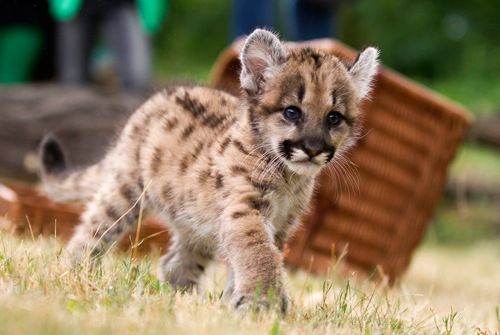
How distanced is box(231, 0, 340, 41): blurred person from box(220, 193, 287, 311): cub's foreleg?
400cm

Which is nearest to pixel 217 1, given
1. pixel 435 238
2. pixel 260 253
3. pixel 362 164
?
pixel 435 238

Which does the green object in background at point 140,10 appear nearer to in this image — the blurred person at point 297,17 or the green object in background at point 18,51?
the green object in background at point 18,51

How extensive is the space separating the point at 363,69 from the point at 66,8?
4886mm

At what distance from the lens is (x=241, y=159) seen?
3141 millimetres

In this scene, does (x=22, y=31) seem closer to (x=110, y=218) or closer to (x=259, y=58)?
(x=110, y=218)

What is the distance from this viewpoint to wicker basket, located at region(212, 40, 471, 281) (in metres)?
5.07

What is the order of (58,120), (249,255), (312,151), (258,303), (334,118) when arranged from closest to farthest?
1. (258,303)
2. (249,255)
3. (312,151)
4. (334,118)
5. (58,120)

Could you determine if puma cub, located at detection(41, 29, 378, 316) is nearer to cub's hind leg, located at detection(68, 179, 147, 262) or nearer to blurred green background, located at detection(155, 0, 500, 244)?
cub's hind leg, located at detection(68, 179, 147, 262)

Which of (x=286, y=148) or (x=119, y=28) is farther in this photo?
(x=119, y=28)

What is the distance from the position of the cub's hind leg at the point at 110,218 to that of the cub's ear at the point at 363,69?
1579 millimetres

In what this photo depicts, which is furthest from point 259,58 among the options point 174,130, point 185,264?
point 185,264

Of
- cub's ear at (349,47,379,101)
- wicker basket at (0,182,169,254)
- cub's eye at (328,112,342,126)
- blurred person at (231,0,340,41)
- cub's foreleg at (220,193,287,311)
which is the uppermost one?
blurred person at (231,0,340,41)

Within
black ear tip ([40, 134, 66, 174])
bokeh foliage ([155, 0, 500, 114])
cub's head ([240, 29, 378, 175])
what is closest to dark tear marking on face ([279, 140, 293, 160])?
cub's head ([240, 29, 378, 175])

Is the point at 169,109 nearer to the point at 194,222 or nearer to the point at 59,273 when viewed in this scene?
the point at 194,222
